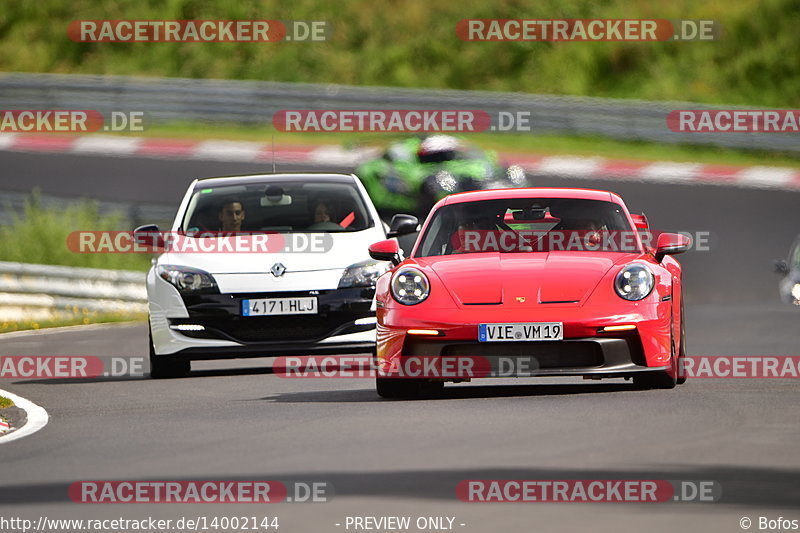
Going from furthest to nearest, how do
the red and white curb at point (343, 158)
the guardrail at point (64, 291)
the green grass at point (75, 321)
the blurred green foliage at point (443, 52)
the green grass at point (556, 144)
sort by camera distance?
the blurred green foliage at point (443, 52), the green grass at point (556, 144), the red and white curb at point (343, 158), the guardrail at point (64, 291), the green grass at point (75, 321)

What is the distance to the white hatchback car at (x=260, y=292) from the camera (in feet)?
42.3

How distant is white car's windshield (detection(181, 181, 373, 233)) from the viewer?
1370 cm

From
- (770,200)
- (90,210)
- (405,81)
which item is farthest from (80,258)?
(405,81)

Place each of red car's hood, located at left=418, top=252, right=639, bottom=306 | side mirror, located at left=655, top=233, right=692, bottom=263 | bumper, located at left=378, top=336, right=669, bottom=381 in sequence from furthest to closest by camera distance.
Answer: side mirror, located at left=655, top=233, right=692, bottom=263 < red car's hood, located at left=418, top=252, right=639, bottom=306 < bumper, located at left=378, top=336, right=669, bottom=381

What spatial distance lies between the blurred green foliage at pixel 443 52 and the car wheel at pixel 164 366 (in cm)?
2247

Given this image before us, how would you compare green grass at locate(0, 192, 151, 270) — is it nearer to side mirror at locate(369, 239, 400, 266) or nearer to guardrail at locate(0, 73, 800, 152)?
guardrail at locate(0, 73, 800, 152)

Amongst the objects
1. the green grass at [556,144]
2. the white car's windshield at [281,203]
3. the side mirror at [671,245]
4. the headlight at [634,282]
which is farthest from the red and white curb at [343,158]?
the headlight at [634,282]

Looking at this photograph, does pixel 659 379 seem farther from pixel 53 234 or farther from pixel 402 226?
pixel 53 234

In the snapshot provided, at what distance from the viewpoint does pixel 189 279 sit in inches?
514

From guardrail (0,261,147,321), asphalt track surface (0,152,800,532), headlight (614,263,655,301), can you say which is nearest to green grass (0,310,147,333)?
guardrail (0,261,147,321)

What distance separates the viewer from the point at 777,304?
1997 centimetres

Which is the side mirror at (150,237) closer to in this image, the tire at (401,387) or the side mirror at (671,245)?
the tire at (401,387)

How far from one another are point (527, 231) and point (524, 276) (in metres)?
0.78

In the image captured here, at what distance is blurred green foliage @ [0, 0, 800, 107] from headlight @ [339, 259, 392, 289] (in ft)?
73.4
